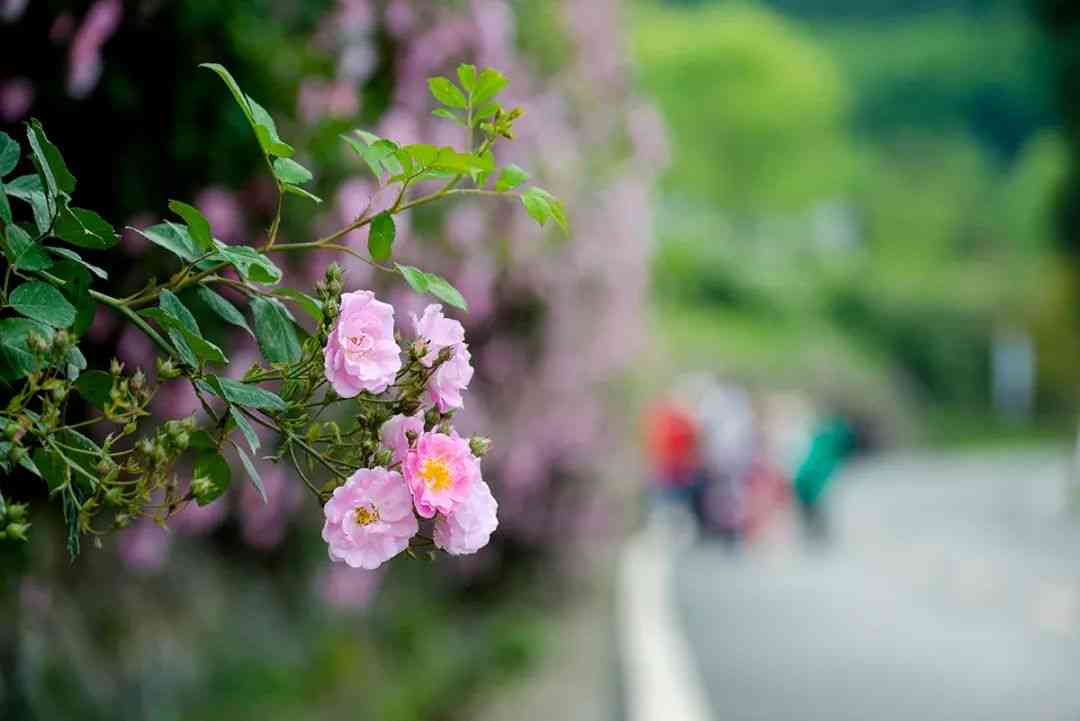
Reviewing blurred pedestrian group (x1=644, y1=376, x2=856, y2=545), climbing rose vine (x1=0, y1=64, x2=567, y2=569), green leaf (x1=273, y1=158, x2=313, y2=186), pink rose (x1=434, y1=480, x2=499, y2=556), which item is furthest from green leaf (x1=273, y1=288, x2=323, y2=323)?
blurred pedestrian group (x1=644, y1=376, x2=856, y2=545)

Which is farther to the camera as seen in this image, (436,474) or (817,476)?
(817,476)

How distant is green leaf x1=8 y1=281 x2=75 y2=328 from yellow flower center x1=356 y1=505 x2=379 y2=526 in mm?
314

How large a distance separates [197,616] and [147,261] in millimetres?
3437

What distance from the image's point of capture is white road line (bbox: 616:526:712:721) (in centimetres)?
522

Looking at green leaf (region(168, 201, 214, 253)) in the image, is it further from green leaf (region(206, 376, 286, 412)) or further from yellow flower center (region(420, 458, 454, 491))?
yellow flower center (region(420, 458, 454, 491))

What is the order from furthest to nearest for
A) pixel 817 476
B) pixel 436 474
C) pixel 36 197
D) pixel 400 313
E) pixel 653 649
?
pixel 817 476 < pixel 653 649 < pixel 400 313 < pixel 36 197 < pixel 436 474

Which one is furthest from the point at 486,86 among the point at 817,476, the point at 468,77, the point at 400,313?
the point at 817,476

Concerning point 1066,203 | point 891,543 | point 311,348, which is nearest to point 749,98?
point 1066,203

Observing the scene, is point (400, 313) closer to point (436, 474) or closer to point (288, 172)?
point (288, 172)

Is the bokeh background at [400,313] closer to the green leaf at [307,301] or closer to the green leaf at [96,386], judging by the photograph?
the green leaf at [96,386]

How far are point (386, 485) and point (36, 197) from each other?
1.45 feet

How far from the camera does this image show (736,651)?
26.9 feet

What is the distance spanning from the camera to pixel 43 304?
Result: 1322 mm

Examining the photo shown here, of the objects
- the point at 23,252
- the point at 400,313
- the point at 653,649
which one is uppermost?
the point at 23,252
